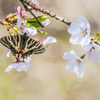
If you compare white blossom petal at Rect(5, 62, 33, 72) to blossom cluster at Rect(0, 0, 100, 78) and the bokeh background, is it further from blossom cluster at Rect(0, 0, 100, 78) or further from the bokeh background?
the bokeh background

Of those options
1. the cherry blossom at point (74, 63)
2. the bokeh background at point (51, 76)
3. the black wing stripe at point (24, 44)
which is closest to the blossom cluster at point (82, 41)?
the cherry blossom at point (74, 63)

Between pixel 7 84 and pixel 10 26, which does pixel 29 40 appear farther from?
pixel 7 84

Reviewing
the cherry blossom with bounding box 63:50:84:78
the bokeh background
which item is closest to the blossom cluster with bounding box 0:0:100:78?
the cherry blossom with bounding box 63:50:84:78

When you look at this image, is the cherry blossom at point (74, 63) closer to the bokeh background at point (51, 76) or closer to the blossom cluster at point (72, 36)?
the blossom cluster at point (72, 36)

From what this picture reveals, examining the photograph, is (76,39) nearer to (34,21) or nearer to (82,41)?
(82,41)

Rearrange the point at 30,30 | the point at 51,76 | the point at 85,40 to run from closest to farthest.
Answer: the point at 85,40 < the point at 30,30 < the point at 51,76

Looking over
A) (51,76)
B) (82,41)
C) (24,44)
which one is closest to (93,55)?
(82,41)
